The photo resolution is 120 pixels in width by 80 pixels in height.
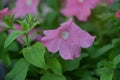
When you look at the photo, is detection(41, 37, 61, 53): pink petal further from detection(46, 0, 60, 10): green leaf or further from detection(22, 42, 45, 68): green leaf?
detection(46, 0, 60, 10): green leaf

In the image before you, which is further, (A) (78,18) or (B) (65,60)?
(A) (78,18)

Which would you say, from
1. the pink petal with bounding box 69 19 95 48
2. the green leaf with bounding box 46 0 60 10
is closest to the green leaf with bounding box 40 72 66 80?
the pink petal with bounding box 69 19 95 48

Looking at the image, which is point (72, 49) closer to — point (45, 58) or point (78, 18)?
point (45, 58)

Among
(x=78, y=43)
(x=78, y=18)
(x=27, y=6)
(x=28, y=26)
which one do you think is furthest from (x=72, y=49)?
(x=27, y=6)

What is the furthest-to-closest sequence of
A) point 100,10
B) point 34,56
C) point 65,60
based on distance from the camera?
point 100,10
point 65,60
point 34,56

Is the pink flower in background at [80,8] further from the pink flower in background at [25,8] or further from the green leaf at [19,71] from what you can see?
the green leaf at [19,71]
